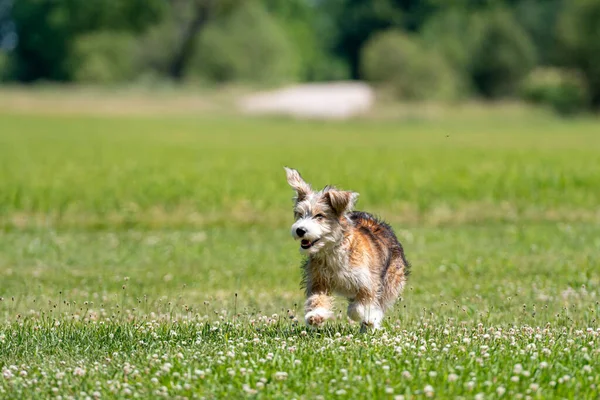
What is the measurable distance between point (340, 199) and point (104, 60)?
109 m

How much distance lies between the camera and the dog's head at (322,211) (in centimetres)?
916

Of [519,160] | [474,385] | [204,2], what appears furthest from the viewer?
[204,2]

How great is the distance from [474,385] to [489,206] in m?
18.6

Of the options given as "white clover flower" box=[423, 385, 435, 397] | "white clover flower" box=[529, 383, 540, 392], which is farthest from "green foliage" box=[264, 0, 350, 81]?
"white clover flower" box=[423, 385, 435, 397]

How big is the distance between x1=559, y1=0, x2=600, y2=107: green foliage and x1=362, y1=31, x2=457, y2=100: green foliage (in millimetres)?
11470

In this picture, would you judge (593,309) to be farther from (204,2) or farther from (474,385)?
(204,2)

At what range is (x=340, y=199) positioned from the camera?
30.5 feet

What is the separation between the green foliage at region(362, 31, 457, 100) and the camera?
92.8 meters

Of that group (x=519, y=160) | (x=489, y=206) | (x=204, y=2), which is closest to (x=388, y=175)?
(x=489, y=206)

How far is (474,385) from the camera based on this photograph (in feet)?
23.3

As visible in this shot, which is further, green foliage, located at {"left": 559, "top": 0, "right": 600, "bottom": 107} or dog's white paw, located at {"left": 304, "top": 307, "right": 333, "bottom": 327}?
green foliage, located at {"left": 559, "top": 0, "right": 600, "bottom": 107}

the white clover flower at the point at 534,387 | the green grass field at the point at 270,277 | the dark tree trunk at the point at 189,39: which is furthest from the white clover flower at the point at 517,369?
the dark tree trunk at the point at 189,39

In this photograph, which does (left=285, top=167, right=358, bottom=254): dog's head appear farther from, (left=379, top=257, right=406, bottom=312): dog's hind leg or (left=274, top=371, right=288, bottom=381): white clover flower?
(left=274, top=371, right=288, bottom=381): white clover flower

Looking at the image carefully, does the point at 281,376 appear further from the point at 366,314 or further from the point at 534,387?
the point at 366,314
